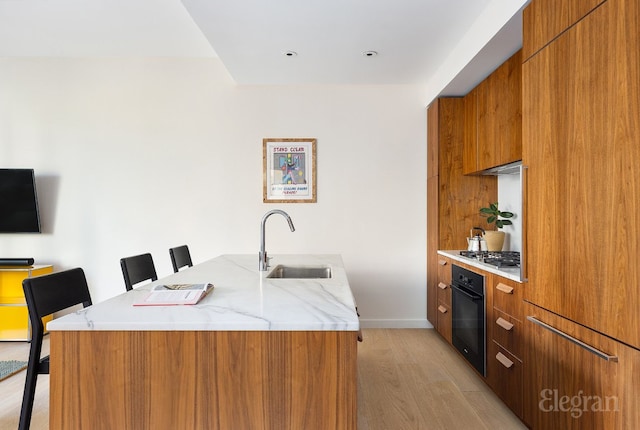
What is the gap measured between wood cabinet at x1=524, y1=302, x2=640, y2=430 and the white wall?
2.06 m

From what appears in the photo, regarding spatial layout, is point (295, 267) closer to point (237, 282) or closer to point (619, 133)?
point (237, 282)

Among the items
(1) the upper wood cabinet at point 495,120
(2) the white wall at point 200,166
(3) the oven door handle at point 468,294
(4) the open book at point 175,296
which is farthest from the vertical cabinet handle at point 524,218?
(2) the white wall at point 200,166

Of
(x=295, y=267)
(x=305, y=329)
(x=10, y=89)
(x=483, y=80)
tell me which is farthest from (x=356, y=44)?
(x=10, y=89)

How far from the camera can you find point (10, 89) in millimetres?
3848

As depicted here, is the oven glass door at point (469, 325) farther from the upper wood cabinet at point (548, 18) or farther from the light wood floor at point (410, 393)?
the upper wood cabinet at point (548, 18)

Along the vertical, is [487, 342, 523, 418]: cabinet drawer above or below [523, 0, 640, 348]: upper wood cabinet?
below

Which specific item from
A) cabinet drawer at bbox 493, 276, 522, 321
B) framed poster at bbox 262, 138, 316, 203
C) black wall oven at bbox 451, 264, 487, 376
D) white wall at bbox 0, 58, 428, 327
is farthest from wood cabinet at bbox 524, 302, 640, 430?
framed poster at bbox 262, 138, 316, 203

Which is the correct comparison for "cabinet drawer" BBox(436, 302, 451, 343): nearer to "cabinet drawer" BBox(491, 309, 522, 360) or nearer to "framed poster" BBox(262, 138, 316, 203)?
"cabinet drawer" BBox(491, 309, 522, 360)

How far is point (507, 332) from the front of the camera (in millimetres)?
2199

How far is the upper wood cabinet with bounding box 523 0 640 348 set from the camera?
1.31 meters

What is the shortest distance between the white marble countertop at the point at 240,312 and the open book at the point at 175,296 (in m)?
0.03

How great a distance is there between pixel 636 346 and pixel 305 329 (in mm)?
1122

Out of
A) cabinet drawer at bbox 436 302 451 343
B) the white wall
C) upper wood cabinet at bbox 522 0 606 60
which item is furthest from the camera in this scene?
the white wall

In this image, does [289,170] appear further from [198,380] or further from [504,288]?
[198,380]
